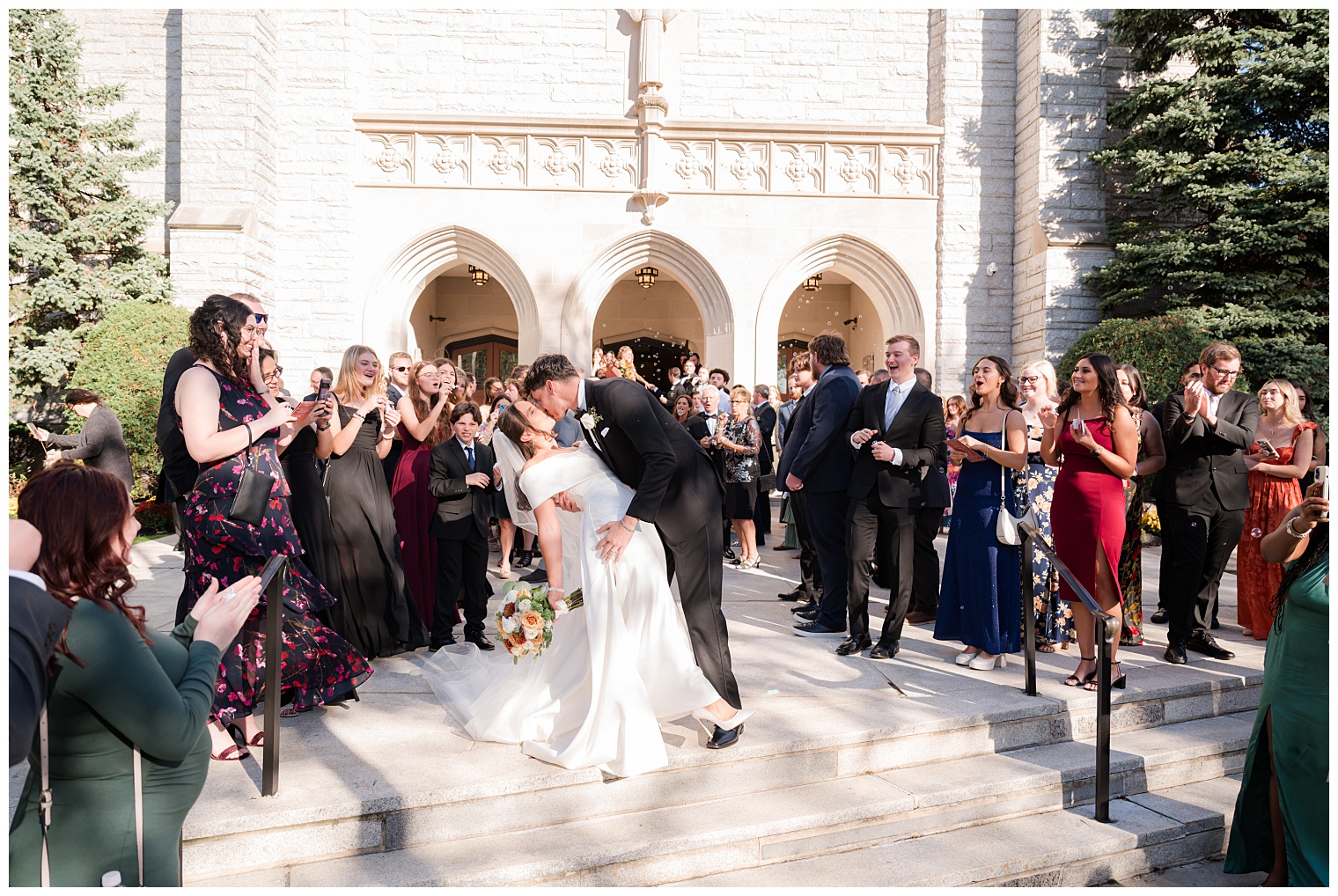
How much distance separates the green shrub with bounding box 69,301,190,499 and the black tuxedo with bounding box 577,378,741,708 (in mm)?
10197

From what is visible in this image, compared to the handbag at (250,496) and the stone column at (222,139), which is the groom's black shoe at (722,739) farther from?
the stone column at (222,139)

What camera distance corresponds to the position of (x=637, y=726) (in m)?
3.68

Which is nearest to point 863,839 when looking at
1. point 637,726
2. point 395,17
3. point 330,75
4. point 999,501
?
point 637,726

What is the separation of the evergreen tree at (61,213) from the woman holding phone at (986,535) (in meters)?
12.8

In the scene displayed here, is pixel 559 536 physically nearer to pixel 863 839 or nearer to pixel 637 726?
pixel 637 726

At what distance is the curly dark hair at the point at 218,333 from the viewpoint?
3584 mm

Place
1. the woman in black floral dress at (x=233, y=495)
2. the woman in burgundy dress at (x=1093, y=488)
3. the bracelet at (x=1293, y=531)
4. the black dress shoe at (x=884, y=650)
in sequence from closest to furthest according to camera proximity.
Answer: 1. the bracelet at (x=1293, y=531)
2. the woman in black floral dress at (x=233, y=495)
3. the woman in burgundy dress at (x=1093, y=488)
4. the black dress shoe at (x=884, y=650)

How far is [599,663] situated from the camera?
3785 mm

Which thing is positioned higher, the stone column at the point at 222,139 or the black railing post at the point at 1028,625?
the stone column at the point at 222,139

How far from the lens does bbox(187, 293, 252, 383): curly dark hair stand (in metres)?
3.58

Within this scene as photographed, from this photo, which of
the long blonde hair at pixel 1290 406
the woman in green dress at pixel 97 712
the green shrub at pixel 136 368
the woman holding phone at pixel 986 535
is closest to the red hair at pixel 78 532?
the woman in green dress at pixel 97 712

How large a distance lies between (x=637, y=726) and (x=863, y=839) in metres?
1.09

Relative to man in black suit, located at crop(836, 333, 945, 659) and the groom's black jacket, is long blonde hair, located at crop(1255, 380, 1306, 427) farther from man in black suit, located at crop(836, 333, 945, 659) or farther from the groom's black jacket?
the groom's black jacket

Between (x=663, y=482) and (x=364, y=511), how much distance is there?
7.64ft
